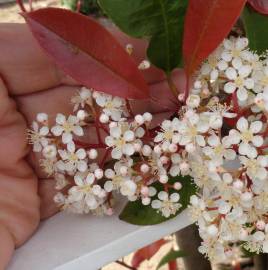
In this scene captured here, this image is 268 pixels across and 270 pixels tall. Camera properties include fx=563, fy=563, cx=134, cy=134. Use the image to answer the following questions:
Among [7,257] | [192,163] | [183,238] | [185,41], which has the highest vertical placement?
[185,41]

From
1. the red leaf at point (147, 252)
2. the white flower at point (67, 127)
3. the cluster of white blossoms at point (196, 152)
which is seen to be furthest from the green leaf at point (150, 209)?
the red leaf at point (147, 252)

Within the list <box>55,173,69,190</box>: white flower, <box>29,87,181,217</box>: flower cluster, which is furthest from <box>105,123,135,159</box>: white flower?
<box>55,173,69,190</box>: white flower

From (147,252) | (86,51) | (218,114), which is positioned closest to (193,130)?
(218,114)

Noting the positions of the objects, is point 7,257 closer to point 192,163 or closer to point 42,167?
point 42,167

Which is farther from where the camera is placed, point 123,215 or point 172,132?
point 123,215

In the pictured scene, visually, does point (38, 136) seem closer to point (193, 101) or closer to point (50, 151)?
point (50, 151)

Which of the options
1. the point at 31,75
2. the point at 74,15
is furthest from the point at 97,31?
the point at 31,75
